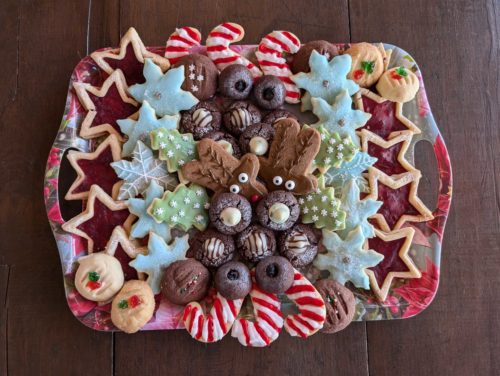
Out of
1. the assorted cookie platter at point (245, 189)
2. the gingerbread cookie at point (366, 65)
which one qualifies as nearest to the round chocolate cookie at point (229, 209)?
the assorted cookie platter at point (245, 189)

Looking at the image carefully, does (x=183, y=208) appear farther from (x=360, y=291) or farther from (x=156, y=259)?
(x=360, y=291)

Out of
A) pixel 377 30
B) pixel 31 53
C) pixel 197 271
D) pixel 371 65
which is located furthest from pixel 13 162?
pixel 377 30

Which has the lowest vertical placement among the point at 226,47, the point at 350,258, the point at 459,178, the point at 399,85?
the point at 350,258

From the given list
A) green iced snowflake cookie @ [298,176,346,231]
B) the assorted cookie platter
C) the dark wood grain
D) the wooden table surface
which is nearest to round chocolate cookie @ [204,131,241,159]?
the assorted cookie platter

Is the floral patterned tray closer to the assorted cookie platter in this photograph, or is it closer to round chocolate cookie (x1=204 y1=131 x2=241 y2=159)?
the assorted cookie platter

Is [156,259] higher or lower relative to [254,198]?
lower

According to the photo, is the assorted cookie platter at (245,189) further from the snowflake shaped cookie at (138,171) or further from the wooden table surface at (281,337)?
the wooden table surface at (281,337)

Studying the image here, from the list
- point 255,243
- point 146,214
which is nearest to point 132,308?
point 146,214

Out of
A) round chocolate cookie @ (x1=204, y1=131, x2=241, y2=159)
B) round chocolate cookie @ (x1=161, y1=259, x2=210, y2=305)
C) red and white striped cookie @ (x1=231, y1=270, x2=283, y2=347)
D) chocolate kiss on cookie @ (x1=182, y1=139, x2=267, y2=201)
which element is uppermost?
round chocolate cookie @ (x1=204, y1=131, x2=241, y2=159)
